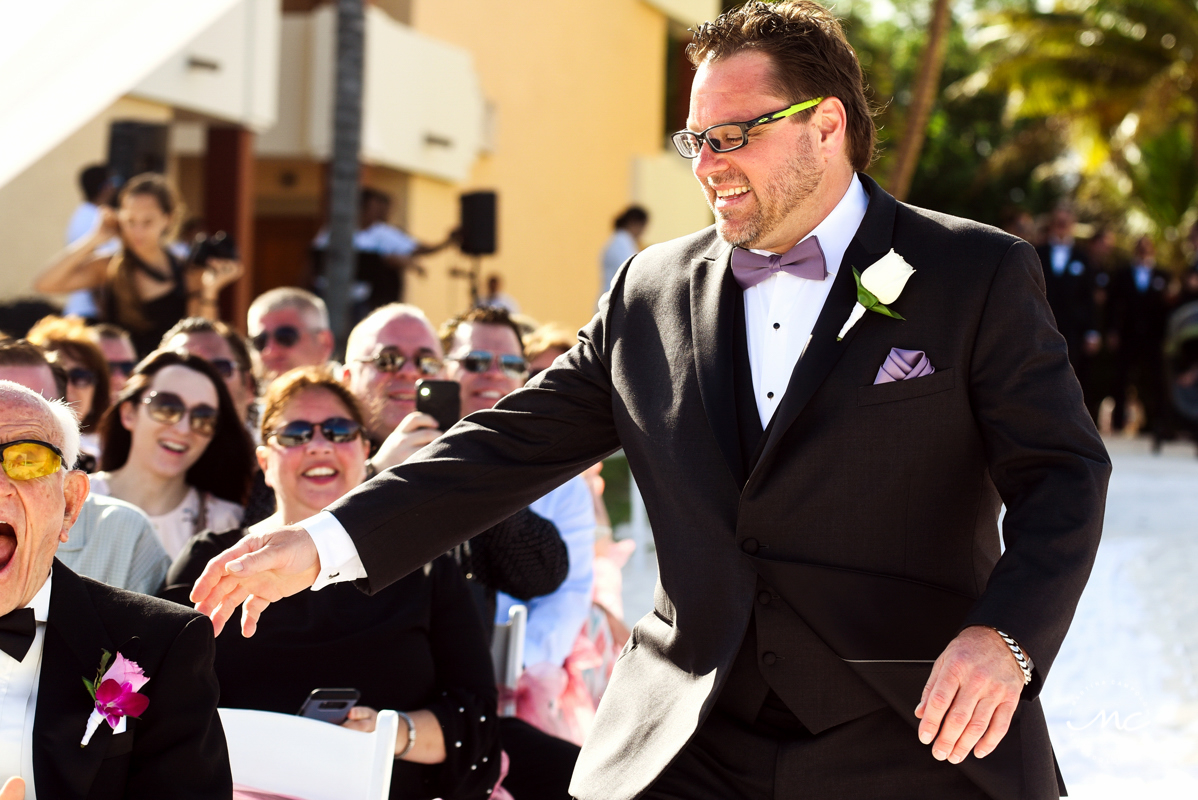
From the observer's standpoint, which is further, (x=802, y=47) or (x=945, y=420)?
(x=802, y=47)

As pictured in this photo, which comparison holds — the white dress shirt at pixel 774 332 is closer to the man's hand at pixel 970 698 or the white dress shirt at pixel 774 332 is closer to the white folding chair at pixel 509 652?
the man's hand at pixel 970 698

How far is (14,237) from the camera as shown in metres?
11.7

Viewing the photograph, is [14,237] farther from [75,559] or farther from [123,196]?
[75,559]

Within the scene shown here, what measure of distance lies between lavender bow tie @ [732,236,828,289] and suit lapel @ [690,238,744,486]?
0.06 meters

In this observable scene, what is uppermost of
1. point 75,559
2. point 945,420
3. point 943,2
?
point 943,2

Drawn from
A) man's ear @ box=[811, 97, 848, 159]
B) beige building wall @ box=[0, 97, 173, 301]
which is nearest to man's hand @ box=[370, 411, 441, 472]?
man's ear @ box=[811, 97, 848, 159]

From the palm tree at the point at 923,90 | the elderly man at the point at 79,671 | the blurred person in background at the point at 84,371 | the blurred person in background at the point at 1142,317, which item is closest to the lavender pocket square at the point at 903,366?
the elderly man at the point at 79,671

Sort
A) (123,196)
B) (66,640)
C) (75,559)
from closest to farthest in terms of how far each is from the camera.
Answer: (66,640)
(75,559)
(123,196)

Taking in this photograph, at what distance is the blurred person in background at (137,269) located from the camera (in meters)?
7.10

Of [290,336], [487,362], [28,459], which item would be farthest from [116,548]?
[290,336]

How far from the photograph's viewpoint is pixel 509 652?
452 cm

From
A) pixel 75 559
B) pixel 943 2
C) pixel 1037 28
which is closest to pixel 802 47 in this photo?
pixel 75 559

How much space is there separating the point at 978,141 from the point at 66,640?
1453 inches

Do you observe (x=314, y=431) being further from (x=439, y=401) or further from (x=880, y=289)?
(x=880, y=289)
